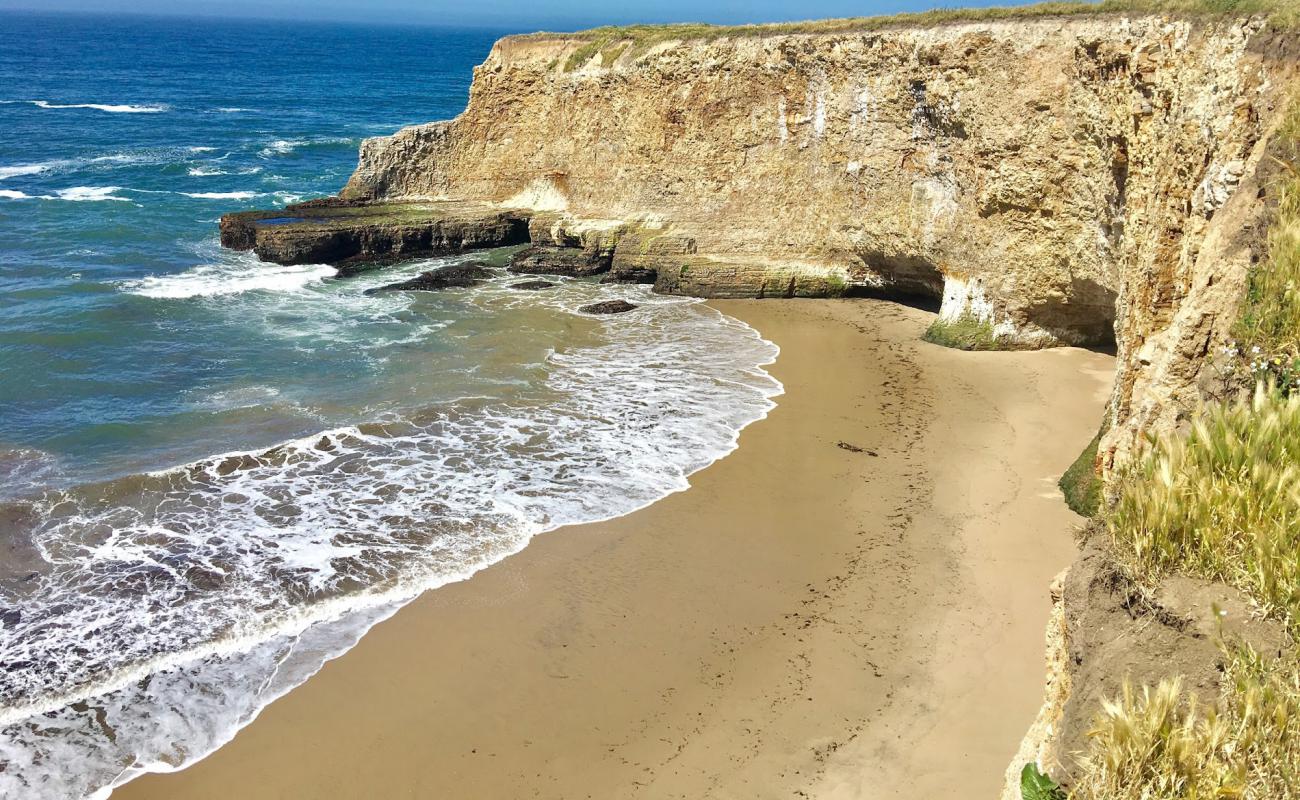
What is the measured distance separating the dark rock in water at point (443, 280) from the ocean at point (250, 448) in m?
0.52

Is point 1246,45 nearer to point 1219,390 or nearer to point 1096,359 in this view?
point 1219,390

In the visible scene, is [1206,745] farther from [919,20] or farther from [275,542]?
[919,20]

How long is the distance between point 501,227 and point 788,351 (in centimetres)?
1174

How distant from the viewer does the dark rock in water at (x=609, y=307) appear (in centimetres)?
2170

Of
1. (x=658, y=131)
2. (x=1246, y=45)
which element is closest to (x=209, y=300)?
(x=658, y=131)

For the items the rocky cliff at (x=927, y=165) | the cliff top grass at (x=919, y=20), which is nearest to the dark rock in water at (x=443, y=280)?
the rocky cliff at (x=927, y=165)

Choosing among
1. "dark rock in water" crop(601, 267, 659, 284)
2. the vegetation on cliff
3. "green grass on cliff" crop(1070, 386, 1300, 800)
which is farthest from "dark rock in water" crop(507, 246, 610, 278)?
"green grass on cliff" crop(1070, 386, 1300, 800)

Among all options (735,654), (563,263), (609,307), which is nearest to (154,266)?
(563,263)

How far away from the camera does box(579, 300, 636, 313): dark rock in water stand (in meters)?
21.7

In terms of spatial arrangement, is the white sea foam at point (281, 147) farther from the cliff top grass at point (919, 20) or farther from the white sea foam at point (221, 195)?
the cliff top grass at point (919, 20)

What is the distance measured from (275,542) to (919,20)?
15.6 m

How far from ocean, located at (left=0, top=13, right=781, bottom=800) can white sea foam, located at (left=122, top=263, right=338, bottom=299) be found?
0.11 meters

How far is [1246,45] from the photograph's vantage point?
10469 millimetres

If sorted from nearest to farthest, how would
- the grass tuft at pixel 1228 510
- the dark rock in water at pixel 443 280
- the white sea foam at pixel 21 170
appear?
the grass tuft at pixel 1228 510
the dark rock in water at pixel 443 280
the white sea foam at pixel 21 170
